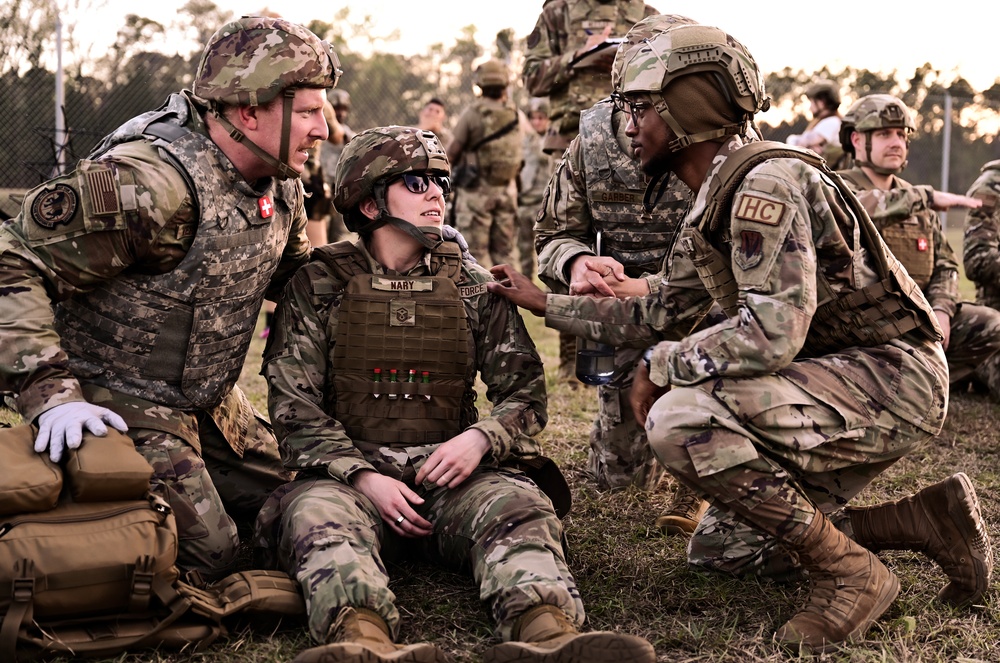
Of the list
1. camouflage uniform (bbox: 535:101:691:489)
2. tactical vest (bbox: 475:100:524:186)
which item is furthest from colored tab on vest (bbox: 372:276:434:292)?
tactical vest (bbox: 475:100:524:186)

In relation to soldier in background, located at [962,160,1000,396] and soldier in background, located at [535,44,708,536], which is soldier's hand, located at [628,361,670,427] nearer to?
soldier in background, located at [535,44,708,536]

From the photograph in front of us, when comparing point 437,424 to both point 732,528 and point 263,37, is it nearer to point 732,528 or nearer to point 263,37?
point 732,528

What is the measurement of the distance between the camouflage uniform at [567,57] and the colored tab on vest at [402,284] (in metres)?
3.19

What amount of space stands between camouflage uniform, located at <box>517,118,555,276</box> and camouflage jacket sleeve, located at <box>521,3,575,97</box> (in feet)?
18.8

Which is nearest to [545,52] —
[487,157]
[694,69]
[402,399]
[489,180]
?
[694,69]

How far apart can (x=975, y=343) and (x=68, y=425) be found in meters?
5.59

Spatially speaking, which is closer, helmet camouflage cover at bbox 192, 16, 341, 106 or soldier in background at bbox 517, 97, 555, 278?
helmet camouflage cover at bbox 192, 16, 341, 106

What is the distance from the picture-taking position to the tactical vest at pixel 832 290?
10.6 feet

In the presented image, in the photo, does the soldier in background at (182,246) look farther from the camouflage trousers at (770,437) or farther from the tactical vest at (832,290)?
the camouflage trousers at (770,437)

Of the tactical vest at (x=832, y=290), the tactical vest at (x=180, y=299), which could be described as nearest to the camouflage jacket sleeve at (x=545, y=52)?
the tactical vest at (x=180, y=299)

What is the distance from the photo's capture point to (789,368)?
130 inches

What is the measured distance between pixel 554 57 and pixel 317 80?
357 centimetres

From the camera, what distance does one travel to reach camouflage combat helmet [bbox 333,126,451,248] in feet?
12.3

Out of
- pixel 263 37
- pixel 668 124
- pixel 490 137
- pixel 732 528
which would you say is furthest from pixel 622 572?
pixel 490 137
